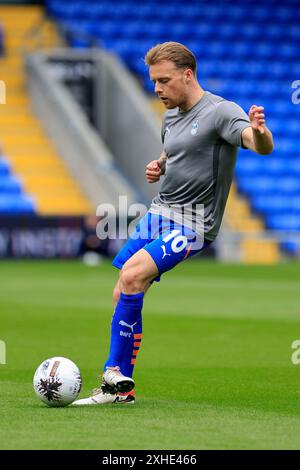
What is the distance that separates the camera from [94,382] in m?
8.70

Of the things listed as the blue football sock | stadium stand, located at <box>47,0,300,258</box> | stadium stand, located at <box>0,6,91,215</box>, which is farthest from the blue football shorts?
stadium stand, located at <box>47,0,300,258</box>

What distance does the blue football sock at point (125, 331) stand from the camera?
7414 mm

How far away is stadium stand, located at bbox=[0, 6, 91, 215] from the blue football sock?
17738 millimetres

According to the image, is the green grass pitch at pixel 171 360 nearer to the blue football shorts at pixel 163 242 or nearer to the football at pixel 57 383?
the football at pixel 57 383

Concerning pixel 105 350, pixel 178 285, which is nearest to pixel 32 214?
pixel 178 285

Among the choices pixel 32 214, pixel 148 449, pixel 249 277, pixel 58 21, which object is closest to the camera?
pixel 148 449

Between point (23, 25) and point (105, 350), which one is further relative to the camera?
point (23, 25)

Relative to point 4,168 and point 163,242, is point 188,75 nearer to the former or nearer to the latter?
point 163,242

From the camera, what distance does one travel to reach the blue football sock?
7.41 meters

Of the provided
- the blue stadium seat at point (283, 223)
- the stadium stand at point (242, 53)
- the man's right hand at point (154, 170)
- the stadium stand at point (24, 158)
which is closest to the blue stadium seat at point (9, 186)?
the stadium stand at point (24, 158)

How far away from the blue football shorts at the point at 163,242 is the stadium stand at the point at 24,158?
1756 centimetres

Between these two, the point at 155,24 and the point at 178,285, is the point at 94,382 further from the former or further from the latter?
the point at 155,24

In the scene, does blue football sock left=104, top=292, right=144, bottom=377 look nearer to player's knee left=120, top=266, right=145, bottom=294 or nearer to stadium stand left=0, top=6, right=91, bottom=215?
player's knee left=120, top=266, right=145, bottom=294

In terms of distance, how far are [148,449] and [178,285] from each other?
1315 centimetres
